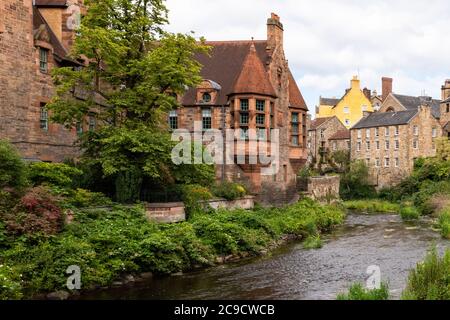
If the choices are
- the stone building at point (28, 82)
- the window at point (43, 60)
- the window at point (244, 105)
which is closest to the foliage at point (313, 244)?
the window at point (244, 105)

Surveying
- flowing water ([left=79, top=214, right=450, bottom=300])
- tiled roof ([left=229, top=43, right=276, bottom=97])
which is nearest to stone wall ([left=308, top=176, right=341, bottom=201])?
tiled roof ([left=229, top=43, right=276, bottom=97])

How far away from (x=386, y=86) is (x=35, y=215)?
65.8 m

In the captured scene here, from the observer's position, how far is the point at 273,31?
108ft

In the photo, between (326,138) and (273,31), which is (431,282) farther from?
(326,138)

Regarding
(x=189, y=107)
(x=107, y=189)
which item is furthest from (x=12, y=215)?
(x=189, y=107)

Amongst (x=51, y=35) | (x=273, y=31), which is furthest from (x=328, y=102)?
(x=51, y=35)

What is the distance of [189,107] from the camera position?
105 feet

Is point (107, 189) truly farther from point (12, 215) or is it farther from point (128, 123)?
point (12, 215)

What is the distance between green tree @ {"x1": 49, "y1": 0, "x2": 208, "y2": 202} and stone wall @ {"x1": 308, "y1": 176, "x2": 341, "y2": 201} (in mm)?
17968

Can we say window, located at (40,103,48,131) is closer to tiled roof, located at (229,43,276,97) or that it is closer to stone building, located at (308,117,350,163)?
tiled roof, located at (229,43,276,97)

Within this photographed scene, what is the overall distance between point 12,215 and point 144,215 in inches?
223

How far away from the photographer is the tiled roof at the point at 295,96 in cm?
3644

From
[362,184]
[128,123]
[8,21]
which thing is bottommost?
[362,184]

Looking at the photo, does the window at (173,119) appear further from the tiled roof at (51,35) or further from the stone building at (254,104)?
the tiled roof at (51,35)
